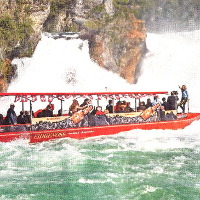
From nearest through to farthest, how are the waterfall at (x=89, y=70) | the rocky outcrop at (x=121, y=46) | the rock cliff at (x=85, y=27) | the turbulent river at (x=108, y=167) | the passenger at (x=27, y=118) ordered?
1. the turbulent river at (x=108, y=167)
2. the passenger at (x=27, y=118)
3. the rock cliff at (x=85, y=27)
4. the waterfall at (x=89, y=70)
5. the rocky outcrop at (x=121, y=46)

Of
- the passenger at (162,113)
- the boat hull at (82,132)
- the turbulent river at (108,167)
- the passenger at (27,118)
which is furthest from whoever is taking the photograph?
the passenger at (162,113)

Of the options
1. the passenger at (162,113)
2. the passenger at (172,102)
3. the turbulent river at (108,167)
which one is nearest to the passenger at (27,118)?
the turbulent river at (108,167)

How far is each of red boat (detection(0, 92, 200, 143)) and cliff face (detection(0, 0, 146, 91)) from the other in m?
18.2

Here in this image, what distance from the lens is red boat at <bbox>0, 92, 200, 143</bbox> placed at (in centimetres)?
1655

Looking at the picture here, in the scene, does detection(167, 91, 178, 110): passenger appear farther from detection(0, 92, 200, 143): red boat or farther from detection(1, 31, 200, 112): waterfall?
detection(1, 31, 200, 112): waterfall

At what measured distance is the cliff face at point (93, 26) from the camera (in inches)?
1385

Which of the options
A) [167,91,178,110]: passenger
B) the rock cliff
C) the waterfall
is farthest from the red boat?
the rock cliff

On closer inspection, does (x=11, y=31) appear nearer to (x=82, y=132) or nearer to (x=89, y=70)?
(x=89, y=70)

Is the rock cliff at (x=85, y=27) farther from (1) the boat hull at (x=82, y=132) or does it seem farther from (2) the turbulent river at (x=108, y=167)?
(2) the turbulent river at (x=108, y=167)

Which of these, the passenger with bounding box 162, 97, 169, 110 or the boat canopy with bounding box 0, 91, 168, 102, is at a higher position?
the boat canopy with bounding box 0, 91, 168, 102

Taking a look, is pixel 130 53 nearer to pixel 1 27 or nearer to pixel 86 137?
pixel 1 27

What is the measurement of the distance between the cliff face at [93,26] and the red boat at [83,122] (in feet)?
59.8

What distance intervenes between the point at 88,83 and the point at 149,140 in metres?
21.2

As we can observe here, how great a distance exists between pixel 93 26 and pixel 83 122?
23490 mm
